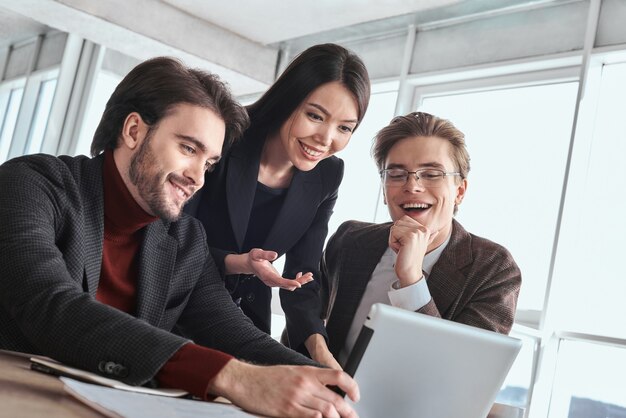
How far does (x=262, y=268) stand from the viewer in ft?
7.39

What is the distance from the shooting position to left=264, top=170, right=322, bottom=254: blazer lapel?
104 inches

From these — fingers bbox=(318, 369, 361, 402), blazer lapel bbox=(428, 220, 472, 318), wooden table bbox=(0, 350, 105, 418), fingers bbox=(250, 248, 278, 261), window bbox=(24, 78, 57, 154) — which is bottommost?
wooden table bbox=(0, 350, 105, 418)

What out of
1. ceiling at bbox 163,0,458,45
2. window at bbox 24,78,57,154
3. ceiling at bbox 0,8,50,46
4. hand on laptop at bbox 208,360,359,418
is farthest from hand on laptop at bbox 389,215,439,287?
ceiling at bbox 0,8,50,46

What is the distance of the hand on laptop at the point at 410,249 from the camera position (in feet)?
7.49

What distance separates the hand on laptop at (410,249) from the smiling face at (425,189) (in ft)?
0.40

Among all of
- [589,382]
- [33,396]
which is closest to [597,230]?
[589,382]

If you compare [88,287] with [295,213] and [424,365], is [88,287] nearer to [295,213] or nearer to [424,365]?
[424,365]

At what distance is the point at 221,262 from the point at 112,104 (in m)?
0.56

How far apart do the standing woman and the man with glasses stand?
120 mm

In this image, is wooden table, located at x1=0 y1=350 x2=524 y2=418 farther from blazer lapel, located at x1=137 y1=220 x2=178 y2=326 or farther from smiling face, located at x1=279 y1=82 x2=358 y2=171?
smiling face, located at x1=279 y1=82 x2=358 y2=171

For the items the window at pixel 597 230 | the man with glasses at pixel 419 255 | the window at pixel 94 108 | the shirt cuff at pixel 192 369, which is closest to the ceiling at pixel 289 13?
the window at pixel 597 230

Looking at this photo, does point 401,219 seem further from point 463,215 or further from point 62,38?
point 62,38

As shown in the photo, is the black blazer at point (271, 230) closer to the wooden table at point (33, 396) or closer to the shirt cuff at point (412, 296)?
the shirt cuff at point (412, 296)

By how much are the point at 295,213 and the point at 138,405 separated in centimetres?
162
